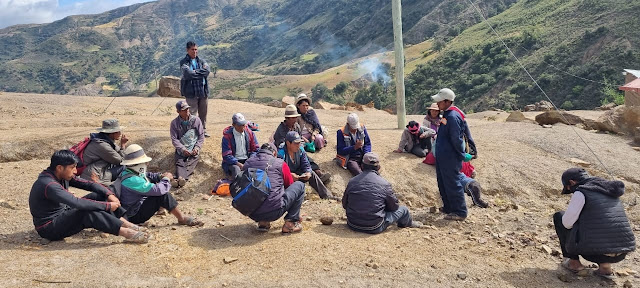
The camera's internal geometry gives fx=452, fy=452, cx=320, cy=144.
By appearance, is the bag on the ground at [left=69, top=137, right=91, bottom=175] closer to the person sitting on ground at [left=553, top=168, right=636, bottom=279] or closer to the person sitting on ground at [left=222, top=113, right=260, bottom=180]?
the person sitting on ground at [left=222, top=113, right=260, bottom=180]

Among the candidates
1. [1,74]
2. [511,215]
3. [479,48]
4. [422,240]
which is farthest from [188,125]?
[1,74]

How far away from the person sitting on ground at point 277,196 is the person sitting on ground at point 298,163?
801 mm

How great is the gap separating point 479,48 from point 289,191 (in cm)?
4786

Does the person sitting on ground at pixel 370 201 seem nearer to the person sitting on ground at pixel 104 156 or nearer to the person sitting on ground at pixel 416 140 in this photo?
the person sitting on ground at pixel 104 156

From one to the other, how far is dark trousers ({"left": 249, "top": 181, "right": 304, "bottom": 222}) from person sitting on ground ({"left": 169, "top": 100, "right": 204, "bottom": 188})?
9.70 ft

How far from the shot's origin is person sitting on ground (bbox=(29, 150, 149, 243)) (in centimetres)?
464

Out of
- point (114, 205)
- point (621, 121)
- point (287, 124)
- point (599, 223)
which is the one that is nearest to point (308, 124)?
point (287, 124)

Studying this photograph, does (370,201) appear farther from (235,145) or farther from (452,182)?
(235,145)

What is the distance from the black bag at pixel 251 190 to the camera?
16.4 feet

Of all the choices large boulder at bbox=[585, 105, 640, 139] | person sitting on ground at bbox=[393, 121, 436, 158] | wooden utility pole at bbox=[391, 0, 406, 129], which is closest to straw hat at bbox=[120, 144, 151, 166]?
person sitting on ground at bbox=[393, 121, 436, 158]

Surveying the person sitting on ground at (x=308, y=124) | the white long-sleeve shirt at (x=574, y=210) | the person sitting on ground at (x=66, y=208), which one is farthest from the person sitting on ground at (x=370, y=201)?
the person sitting on ground at (x=308, y=124)

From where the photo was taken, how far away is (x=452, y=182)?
19.8 feet

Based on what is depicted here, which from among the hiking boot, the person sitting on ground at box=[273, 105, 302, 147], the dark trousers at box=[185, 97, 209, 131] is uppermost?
the dark trousers at box=[185, 97, 209, 131]

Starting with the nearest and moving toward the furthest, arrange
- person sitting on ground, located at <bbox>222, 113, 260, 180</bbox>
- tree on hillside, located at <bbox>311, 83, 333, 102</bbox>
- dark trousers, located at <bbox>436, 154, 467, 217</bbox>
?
dark trousers, located at <bbox>436, 154, 467, 217</bbox>
person sitting on ground, located at <bbox>222, 113, 260, 180</bbox>
tree on hillside, located at <bbox>311, 83, 333, 102</bbox>
